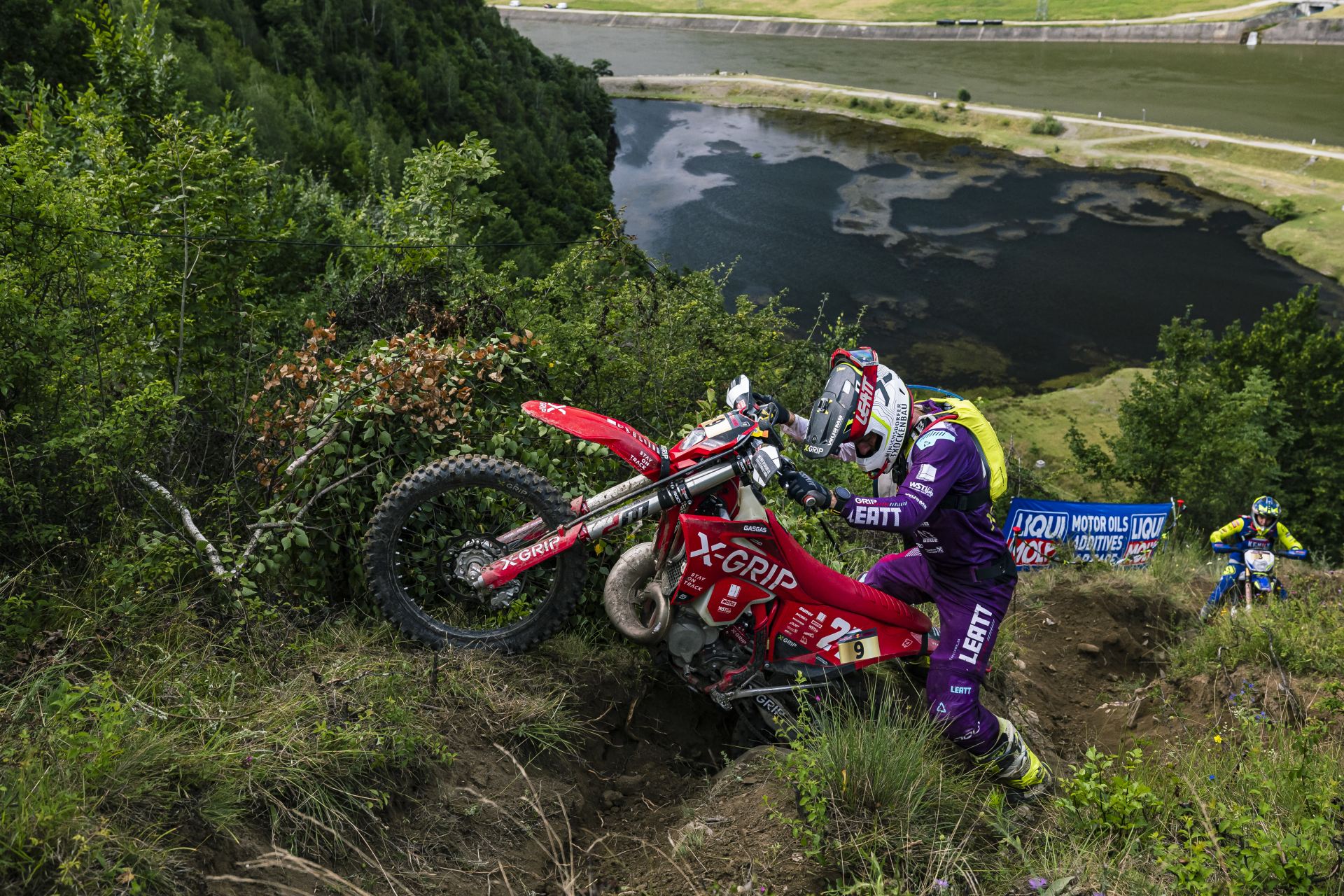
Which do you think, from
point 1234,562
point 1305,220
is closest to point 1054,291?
point 1305,220


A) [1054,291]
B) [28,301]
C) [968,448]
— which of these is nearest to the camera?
[968,448]

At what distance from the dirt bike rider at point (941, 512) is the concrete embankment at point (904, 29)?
128621 millimetres

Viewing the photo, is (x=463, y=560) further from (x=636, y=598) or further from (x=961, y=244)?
(x=961, y=244)

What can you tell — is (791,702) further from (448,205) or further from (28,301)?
(448,205)

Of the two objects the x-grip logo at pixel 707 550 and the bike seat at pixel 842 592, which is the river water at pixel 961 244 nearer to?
Result: the bike seat at pixel 842 592

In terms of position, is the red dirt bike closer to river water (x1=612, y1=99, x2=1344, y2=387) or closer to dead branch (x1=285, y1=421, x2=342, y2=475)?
dead branch (x1=285, y1=421, x2=342, y2=475)

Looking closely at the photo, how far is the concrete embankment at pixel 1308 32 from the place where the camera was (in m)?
106

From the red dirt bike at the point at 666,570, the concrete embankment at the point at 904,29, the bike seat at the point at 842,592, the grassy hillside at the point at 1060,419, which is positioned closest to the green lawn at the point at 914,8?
the concrete embankment at the point at 904,29

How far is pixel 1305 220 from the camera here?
200 feet

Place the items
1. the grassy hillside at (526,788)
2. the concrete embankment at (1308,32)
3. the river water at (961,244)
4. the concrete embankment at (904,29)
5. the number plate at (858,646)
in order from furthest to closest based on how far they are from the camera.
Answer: the concrete embankment at (904,29) → the concrete embankment at (1308,32) → the river water at (961,244) → the number plate at (858,646) → the grassy hillside at (526,788)

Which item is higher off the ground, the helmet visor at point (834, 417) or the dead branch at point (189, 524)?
the helmet visor at point (834, 417)

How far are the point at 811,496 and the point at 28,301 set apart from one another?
495 cm

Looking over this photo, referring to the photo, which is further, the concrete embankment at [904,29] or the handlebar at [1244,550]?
the concrete embankment at [904,29]

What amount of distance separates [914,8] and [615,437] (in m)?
150
